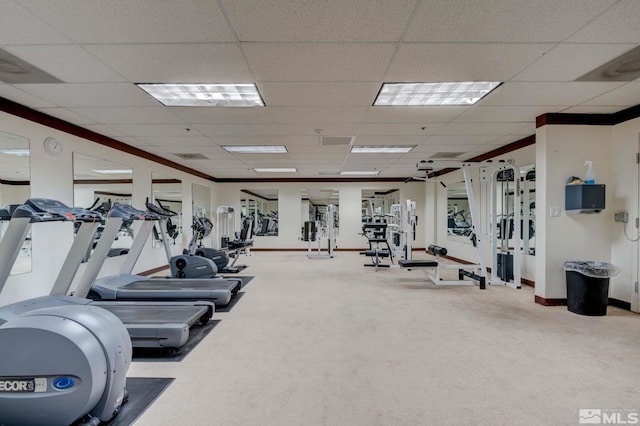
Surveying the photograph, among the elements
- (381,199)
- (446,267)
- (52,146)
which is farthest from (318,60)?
(381,199)

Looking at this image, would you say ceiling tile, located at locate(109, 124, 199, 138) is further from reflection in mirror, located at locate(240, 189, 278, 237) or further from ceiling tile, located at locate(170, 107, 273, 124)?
reflection in mirror, located at locate(240, 189, 278, 237)

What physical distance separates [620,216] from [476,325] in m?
2.45

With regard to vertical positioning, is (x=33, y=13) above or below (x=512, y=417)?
above

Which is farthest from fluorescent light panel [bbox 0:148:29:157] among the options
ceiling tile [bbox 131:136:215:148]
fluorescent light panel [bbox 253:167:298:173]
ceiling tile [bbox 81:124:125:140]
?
fluorescent light panel [bbox 253:167:298:173]

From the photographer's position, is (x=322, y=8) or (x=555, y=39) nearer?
(x=322, y=8)

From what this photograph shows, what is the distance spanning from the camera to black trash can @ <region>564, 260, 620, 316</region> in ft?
12.0

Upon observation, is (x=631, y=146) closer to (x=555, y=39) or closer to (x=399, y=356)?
(x=555, y=39)

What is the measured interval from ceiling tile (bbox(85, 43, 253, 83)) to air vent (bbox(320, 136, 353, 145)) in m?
2.28

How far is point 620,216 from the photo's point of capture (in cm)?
394

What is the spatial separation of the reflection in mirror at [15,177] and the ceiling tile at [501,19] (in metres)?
4.35

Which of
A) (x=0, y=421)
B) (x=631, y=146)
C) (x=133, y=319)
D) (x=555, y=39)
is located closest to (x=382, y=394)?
(x=0, y=421)

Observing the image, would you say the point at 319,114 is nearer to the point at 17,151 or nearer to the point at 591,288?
the point at 17,151

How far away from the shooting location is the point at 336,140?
5.25 meters

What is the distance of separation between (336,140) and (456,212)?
5.84 metres
